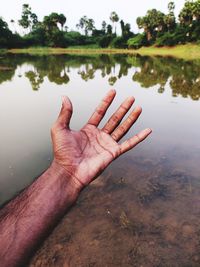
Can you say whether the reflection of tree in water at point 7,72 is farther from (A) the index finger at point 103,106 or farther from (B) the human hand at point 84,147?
(B) the human hand at point 84,147

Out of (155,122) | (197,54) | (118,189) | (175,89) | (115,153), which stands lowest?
(197,54)

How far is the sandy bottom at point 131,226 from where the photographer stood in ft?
11.9

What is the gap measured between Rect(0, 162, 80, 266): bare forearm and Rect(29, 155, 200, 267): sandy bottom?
1496mm

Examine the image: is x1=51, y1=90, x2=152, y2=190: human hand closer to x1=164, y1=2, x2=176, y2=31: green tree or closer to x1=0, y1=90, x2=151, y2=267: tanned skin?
x1=0, y1=90, x2=151, y2=267: tanned skin

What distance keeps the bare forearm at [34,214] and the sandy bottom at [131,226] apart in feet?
4.91

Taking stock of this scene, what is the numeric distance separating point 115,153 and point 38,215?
982 mm

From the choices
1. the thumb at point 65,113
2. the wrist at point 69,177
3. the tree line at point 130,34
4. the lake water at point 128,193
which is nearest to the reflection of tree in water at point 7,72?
the lake water at point 128,193

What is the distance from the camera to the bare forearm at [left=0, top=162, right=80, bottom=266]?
7.11 ft

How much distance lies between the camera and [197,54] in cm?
5075

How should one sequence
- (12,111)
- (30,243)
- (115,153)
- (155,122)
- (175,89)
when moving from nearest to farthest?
1. (30,243)
2. (115,153)
3. (155,122)
4. (12,111)
5. (175,89)

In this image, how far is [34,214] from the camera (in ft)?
7.77

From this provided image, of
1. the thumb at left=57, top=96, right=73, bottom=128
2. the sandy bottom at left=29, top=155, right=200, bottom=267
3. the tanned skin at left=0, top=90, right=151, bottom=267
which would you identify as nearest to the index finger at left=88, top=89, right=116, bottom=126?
the tanned skin at left=0, top=90, right=151, bottom=267

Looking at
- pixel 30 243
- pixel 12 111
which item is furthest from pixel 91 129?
pixel 12 111

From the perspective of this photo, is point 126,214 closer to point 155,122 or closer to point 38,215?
point 38,215
